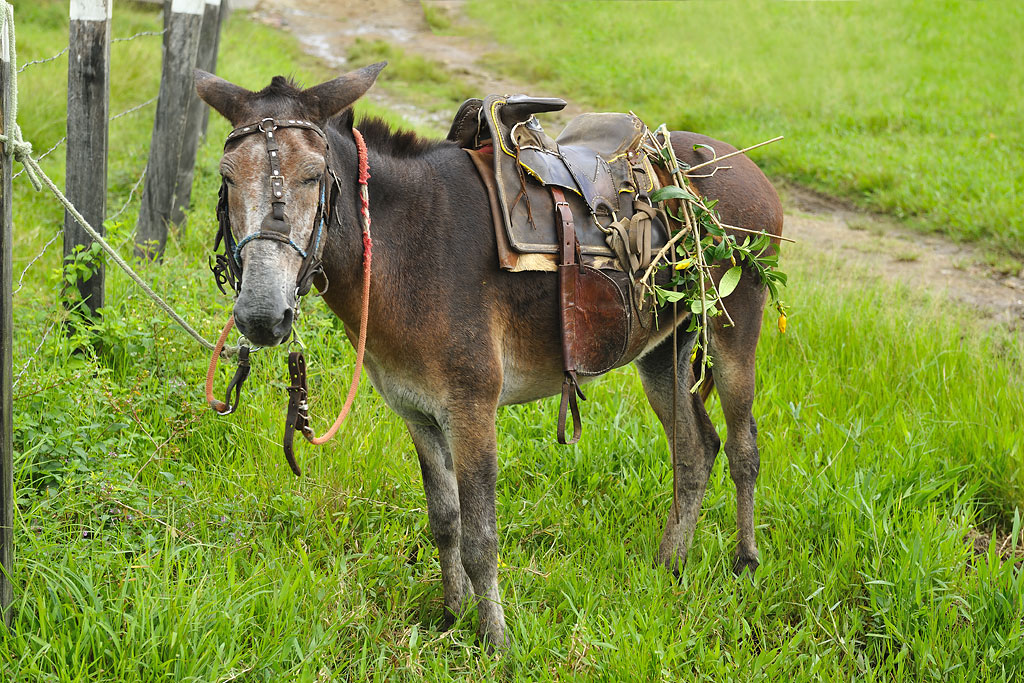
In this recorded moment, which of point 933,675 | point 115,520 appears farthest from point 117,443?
point 933,675

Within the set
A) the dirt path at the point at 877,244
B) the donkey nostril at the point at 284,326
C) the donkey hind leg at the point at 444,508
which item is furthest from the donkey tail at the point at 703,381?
the dirt path at the point at 877,244

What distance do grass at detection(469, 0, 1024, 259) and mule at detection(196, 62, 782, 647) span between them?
20.3 ft

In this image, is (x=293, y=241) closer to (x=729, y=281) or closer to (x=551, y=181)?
(x=551, y=181)

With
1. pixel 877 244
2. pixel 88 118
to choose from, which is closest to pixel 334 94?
pixel 88 118

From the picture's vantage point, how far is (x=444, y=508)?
3.30m

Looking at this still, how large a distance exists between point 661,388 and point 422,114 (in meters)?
8.64

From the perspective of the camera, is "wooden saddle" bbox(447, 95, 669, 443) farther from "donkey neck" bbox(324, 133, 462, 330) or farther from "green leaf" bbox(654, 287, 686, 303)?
"donkey neck" bbox(324, 133, 462, 330)

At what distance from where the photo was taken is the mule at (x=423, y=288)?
2.34m

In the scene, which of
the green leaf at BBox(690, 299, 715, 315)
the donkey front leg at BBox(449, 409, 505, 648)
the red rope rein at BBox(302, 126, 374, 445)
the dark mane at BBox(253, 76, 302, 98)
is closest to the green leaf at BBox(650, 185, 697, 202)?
the green leaf at BBox(690, 299, 715, 315)

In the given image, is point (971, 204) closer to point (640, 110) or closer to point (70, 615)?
point (640, 110)

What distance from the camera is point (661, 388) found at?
3926mm

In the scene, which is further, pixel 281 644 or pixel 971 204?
pixel 971 204

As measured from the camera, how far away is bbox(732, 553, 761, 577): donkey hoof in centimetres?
382

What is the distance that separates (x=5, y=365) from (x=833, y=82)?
42.4 ft
